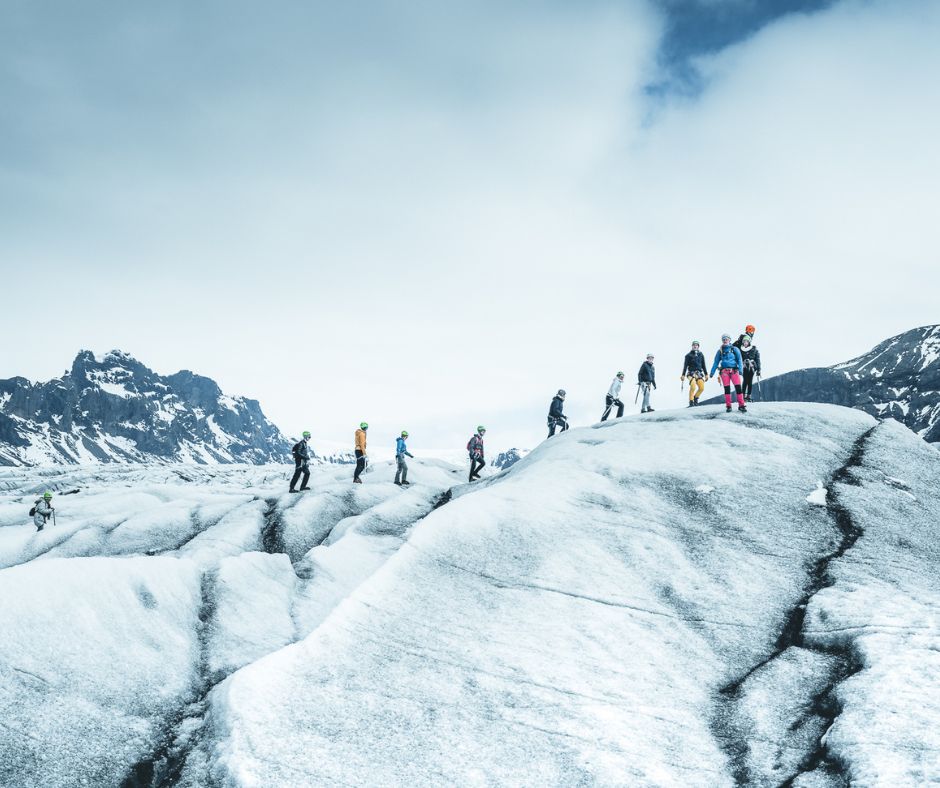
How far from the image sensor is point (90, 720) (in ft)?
30.6

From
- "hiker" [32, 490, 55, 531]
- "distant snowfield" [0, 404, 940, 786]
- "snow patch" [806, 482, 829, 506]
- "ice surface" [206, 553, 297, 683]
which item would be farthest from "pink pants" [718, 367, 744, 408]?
"hiker" [32, 490, 55, 531]

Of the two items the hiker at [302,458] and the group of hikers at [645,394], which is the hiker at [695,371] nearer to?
the group of hikers at [645,394]

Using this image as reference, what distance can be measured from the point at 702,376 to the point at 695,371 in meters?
0.42

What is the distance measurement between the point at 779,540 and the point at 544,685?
886 centimetres

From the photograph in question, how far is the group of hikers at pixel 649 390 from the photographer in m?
26.1

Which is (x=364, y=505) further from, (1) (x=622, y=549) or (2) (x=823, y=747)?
(2) (x=823, y=747)

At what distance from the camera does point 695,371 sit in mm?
30875

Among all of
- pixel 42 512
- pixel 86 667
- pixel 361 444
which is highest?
pixel 361 444

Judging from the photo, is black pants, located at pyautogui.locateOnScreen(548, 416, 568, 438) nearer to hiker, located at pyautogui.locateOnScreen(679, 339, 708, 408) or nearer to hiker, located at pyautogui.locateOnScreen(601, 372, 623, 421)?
hiker, located at pyautogui.locateOnScreen(601, 372, 623, 421)

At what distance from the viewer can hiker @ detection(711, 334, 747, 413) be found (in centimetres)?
2595

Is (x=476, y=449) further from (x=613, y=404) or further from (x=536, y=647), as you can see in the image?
(x=536, y=647)

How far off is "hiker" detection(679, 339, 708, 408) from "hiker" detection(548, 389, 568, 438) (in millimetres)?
6942

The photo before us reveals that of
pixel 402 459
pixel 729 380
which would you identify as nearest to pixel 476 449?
pixel 402 459

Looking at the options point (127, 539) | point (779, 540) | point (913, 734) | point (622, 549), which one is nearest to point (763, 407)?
point (779, 540)
